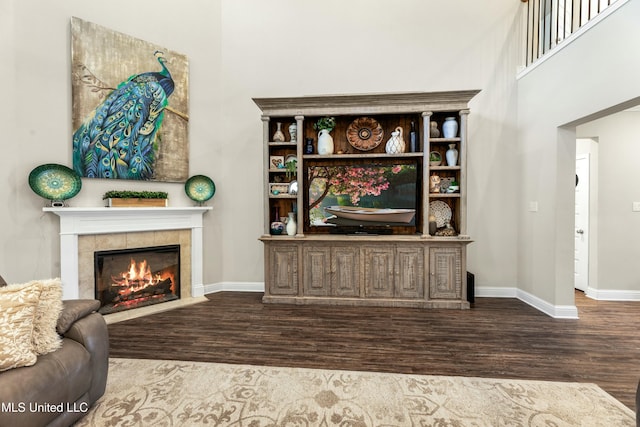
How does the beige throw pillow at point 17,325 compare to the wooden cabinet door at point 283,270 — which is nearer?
the beige throw pillow at point 17,325

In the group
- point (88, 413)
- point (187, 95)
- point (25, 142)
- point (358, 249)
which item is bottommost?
point (88, 413)

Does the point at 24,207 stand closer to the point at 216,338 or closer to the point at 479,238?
the point at 216,338

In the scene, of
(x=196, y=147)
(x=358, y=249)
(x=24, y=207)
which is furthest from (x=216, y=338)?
(x=196, y=147)

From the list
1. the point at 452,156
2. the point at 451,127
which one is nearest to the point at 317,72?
the point at 451,127

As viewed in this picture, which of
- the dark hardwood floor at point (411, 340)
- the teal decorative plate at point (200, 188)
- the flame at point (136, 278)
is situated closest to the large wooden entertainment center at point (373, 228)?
the dark hardwood floor at point (411, 340)

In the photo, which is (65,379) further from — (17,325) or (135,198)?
(135,198)

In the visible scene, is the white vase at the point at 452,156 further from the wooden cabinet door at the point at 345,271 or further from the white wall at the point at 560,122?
the wooden cabinet door at the point at 345,271

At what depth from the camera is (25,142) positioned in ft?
9.77

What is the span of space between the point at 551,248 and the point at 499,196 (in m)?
0.93

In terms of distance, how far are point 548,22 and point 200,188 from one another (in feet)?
16.1

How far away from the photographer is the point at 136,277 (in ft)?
12.0

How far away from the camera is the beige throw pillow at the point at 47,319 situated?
1.53 m

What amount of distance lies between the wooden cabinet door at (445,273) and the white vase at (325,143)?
70.9 inches

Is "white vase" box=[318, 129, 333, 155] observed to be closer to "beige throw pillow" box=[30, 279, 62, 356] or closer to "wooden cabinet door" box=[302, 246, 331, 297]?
"wooden cabinet door" box=[302, 246, 331, 297]
